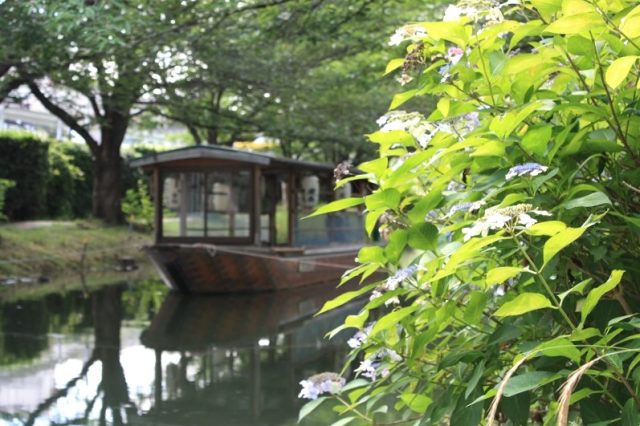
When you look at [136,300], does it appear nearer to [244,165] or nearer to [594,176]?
[244,165]

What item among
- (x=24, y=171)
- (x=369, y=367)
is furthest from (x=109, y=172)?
(x=369, y=367)

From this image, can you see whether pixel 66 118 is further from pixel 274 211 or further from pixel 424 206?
pixel 424 206

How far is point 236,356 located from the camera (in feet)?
24.6

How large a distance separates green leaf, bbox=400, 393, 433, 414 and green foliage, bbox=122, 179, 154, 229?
20.6 m

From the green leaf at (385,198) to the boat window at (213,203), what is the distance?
12378 millimetres

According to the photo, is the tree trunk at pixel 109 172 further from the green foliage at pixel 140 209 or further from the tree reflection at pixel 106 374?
the tree reflection at pixel 106 374

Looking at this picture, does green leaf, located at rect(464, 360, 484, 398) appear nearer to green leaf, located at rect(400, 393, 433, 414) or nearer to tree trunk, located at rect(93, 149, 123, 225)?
green leaf, located at rect(400, 393, 433, 414)

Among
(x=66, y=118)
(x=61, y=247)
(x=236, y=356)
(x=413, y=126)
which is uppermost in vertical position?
(x=66, y=118)

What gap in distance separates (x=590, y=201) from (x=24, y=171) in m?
19.4

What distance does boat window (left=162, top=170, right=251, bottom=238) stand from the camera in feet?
45.9

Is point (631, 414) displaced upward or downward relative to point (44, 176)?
downward

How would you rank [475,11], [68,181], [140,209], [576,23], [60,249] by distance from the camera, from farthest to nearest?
[140,209], [68,181], [60,249], [475,11], [576,23]

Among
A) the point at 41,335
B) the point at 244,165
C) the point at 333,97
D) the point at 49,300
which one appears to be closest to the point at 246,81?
the point at 244,165

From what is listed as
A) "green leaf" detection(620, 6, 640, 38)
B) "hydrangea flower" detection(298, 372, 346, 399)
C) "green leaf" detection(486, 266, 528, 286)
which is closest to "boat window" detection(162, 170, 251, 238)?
"hydrangea flower" detection(298, 372, 346, 399)
